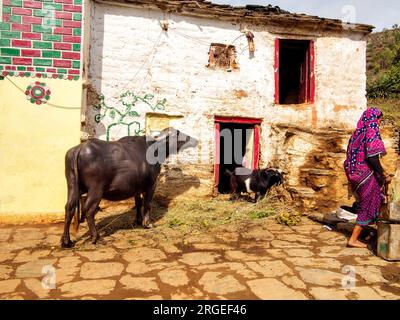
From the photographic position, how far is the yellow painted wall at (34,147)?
238 inches

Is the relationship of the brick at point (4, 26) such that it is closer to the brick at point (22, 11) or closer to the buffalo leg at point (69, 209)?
the brick at point (22, 11)

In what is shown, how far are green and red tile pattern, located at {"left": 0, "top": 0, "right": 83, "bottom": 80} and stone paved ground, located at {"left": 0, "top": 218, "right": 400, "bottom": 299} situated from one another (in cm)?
307

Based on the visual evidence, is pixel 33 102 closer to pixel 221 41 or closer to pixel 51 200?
pixel 51 200

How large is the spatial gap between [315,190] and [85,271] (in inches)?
208

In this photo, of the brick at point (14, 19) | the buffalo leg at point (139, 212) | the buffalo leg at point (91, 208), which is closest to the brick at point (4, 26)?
the brick at point (14, 19)

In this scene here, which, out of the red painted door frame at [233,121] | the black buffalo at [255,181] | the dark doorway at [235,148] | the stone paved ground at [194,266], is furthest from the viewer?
the dark doorway at [235,148]

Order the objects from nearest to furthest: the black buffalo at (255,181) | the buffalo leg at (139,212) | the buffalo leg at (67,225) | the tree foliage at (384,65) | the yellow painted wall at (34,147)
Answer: the buffalo leg at (67,225) → the buffalo leg at (139,212) → the yellow painted wall at (34,147) → the black buffalo at (255,181) → the tree foliage at (384,65)

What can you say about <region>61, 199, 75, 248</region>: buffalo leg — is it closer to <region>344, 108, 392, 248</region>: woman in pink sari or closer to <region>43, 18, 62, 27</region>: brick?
<region>43, 18, 62, 27</region>: brick

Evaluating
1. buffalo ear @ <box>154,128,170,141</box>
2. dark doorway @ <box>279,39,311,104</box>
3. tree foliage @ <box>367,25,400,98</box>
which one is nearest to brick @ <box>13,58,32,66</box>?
buffalo ear @ <box>154,128,170,141</box>

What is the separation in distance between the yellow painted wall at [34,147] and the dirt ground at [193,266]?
0.54m

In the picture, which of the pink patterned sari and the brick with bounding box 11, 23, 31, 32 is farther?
A: the brick with bounding box 11, 23, 31, 32

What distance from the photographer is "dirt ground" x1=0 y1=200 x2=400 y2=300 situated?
3.22m
